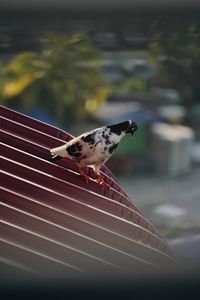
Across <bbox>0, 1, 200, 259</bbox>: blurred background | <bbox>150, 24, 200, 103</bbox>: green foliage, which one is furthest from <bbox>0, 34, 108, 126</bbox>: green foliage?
<bbox>150, 24, 200, 103</bbox>: green foliage

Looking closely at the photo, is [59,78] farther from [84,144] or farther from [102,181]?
[102,181]

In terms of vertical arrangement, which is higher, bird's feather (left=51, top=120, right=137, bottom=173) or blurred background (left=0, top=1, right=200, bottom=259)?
blurred background (left=0, top=1, right=200, bottom=259)

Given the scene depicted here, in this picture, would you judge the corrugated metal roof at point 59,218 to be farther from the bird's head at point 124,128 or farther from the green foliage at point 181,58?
the green foliage at point 181,58

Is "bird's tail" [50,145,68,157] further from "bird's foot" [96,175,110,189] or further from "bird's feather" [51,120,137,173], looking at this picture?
"bird's foot" [96,175,110,189]

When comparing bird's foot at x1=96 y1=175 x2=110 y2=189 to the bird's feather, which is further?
bird's foot at x1=96 y1=175 x2=110 y2=189

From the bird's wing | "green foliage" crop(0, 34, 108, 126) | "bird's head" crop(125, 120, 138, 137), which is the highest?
"green foliage" crop(0, 34, 108, 126)

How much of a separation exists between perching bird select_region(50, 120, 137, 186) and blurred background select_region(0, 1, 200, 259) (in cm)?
2

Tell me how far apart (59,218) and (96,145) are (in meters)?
0.19

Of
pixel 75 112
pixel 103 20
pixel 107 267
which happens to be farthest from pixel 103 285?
pixel 103 20

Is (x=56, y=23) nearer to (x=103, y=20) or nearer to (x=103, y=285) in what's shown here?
(x=103, y=20)

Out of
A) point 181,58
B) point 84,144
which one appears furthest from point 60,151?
point 181,58

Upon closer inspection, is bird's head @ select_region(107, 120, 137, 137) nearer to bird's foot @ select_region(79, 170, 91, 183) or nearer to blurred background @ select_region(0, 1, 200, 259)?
blurred background @ select_region(0, 1, 200, 259)

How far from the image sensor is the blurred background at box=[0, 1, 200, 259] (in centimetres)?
103

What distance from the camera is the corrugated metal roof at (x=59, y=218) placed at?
3.43 feet
